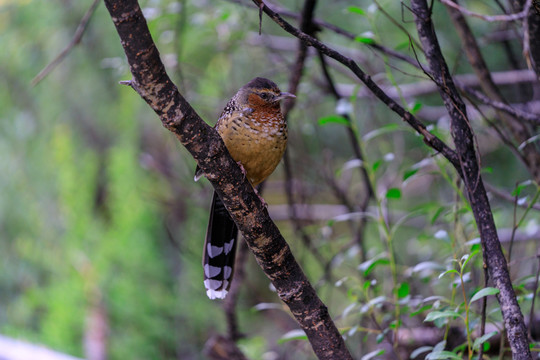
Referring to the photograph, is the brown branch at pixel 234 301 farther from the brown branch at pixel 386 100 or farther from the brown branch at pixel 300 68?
the brown branch at pixel 386 100

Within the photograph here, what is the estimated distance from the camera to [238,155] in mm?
2375

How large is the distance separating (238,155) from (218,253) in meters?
0.41

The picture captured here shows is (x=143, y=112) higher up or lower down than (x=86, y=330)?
higher up

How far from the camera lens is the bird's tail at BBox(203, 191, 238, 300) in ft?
7.52

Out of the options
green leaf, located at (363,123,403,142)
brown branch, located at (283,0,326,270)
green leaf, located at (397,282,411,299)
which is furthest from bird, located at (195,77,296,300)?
green leaf, located at (397,282,411,299)

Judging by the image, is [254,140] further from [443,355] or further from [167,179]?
[167,179]

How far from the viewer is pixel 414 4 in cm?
182

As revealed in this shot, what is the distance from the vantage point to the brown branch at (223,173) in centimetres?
134

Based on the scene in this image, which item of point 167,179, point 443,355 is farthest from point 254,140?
point 167,179

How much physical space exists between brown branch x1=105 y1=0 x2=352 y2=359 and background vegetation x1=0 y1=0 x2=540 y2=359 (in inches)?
46.1

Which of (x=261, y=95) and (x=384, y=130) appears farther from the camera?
(x=261, y=95)

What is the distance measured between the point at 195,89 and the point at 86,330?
1.97 meters

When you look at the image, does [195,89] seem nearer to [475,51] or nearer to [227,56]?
[227,56]

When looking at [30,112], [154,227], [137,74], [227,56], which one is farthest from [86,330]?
[137,74]
